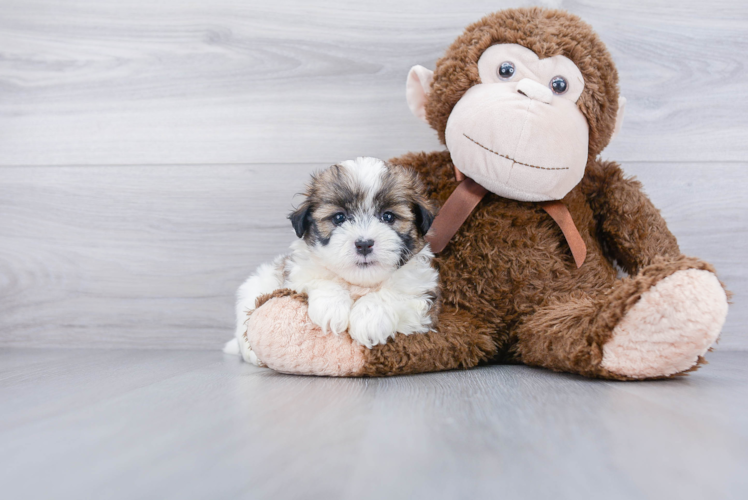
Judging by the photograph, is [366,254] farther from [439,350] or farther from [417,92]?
A: [417,92]

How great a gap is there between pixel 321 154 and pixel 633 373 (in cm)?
114

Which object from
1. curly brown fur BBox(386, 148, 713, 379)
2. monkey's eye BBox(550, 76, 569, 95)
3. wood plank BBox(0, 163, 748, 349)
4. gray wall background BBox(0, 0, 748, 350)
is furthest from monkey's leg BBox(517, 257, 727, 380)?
wood plank BBox(0, 163, 748, 349)

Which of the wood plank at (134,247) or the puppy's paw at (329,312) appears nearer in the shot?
the puppy's paw at (329,312)

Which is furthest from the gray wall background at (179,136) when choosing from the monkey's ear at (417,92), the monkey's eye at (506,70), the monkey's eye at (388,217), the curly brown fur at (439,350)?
the curly brown fur at (439,350)

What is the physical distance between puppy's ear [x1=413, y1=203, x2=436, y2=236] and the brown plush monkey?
0.13 m

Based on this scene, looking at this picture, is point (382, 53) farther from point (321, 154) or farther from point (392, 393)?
point (392, 393)

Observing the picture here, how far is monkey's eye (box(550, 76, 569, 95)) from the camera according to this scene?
1.26 meters

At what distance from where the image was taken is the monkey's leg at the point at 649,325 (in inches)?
37.0

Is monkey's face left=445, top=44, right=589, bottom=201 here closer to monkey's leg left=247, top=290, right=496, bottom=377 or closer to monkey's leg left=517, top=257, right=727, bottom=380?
monkey's leg left=517, top=257, right=727, bottom=380

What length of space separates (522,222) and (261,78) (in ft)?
3.28

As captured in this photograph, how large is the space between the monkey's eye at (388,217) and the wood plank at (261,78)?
614 millimetres

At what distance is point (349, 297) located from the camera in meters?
1.18

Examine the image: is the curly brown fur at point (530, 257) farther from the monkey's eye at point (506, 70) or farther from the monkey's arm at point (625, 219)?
the monkey's eye at point (506, 70)

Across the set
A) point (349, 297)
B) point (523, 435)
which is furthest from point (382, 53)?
point (523, 435)
